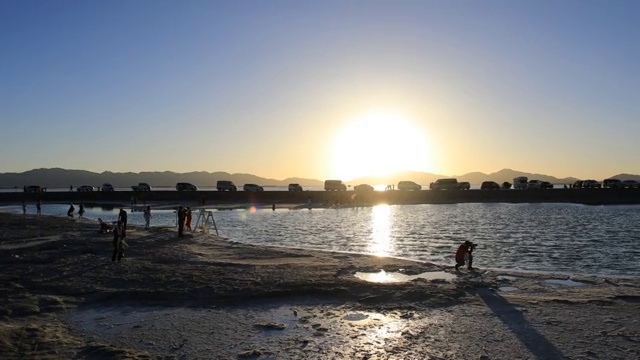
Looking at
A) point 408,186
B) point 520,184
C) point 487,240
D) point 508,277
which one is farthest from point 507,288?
point 520,184

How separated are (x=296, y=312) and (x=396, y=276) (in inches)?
234

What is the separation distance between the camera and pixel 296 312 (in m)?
13.0

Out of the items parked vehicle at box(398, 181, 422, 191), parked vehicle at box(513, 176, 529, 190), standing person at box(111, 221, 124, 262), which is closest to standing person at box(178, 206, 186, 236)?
standing person at box(111, 221, 124, 262)

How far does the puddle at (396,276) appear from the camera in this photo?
17.2 meters

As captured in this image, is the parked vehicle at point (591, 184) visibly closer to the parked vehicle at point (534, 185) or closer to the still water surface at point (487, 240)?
the parked vehicle at point (534, 185)

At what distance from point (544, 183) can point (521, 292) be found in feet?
295

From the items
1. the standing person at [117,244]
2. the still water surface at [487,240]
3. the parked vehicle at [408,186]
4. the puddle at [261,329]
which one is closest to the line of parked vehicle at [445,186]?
the parked vehicle at [408,186]

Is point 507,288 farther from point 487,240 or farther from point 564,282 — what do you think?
point 487,240

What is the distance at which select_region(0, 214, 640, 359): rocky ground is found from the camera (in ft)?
33.2

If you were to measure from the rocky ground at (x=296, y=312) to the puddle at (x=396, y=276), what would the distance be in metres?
0.27

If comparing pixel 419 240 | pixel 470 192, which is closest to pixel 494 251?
pixel 419 240

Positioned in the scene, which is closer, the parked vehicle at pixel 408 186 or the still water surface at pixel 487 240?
the still water surface at pixel 487 240

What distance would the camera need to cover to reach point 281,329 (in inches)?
456

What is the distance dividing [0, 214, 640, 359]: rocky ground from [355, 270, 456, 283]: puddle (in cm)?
27
